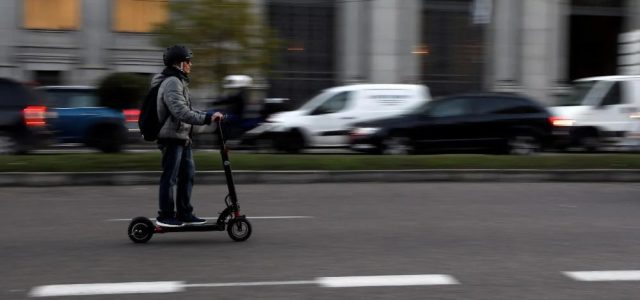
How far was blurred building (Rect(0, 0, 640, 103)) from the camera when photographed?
100.0ft

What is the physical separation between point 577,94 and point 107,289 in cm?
1735

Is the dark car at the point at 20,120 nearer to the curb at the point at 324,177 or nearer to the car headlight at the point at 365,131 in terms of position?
the curb at the point at 324,177

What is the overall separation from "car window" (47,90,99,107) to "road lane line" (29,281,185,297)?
13555 mm

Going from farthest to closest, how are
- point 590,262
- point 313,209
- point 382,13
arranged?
point 382,13, point 313,209, point 590,262

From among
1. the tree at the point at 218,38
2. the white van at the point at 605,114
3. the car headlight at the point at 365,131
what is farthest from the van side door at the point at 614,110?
the tree at the point at 218,38

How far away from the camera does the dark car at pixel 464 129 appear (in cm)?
1828

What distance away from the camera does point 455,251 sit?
751 cm

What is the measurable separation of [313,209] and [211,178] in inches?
116

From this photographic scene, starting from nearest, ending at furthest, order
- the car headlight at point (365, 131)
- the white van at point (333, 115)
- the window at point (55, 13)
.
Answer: the car headlight at point (365, 131), the white van at point (333, 115), the window at point (55, 13)

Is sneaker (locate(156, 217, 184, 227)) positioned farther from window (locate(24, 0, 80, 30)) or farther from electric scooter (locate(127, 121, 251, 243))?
window (locate(24, 0, 80, 30))

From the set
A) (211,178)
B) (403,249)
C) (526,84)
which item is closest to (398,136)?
(211,178)

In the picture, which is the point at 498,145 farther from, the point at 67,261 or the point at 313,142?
the point at 67,261

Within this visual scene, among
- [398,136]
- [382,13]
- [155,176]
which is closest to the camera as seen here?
[155,176]

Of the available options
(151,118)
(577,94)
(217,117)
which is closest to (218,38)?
(577,94)
